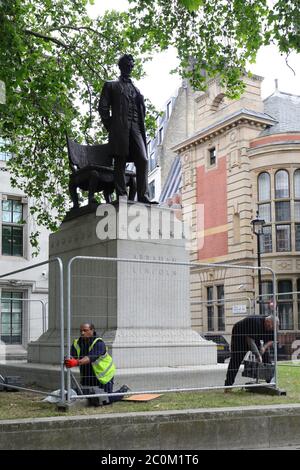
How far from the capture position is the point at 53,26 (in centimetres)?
2014

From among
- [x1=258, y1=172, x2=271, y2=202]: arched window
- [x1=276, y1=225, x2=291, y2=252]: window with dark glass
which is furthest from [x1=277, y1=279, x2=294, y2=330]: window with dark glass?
[x1=258, y1=172, x2=271, y2=202]: arched window

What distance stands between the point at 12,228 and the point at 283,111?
20565mm

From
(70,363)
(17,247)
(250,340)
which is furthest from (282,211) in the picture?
(70,363)

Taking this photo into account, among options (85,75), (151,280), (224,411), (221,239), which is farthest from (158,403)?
(221,239)

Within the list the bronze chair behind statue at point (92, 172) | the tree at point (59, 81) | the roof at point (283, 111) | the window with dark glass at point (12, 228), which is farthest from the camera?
the roof at point (283, 111)

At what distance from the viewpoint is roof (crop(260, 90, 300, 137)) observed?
38.4m

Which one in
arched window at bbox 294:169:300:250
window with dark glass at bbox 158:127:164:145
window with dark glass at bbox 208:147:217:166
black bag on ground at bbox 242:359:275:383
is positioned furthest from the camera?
window with dark glass at bbox 158:127:164:145

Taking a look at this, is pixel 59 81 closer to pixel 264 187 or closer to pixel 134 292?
pixel 134 292

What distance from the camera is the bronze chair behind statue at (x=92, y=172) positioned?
11914 mm

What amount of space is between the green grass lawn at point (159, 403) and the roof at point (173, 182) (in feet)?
124

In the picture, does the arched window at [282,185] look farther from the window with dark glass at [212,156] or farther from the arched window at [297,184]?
the window with dark glass at [212,156]

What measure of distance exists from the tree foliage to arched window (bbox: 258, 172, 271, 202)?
1785cm

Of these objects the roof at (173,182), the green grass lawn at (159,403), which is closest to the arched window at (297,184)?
the roof at (173,182)

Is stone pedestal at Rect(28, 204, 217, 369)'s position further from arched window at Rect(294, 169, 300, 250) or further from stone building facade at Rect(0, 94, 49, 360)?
arched window at Rect(294, 169, 300, 250)
